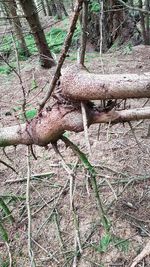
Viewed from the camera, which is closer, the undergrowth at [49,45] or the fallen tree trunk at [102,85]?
the fallen tree trunk at [102,85]

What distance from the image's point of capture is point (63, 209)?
2.31 metres

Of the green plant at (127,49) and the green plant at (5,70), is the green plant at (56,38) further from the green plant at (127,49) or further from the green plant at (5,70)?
the green plant at (127,49)

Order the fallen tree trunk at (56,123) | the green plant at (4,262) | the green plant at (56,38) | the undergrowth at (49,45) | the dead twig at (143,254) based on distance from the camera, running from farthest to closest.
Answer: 1. the green plant at (56,38)
2. the undergrowth at (49,45)
3. the green plant at (4,262)
4. the dead twig at (143,254)
5. the fallen tree trunk at (56,123)

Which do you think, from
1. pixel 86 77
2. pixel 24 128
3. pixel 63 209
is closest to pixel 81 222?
pixel 63 209

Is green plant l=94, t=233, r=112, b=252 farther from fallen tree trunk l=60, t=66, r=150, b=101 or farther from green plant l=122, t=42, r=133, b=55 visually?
green plant l=122, t=42, r=133, b=55

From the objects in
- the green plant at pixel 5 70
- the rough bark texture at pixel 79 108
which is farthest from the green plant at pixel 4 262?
the green plant at pixel 5 70

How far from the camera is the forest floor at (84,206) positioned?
6.51ft

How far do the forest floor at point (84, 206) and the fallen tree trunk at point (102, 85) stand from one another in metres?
0.23

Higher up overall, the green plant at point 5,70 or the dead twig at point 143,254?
the green plant at point 5,70

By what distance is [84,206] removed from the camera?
2295mm

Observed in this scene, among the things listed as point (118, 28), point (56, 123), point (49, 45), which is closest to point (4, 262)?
point (56, 123)

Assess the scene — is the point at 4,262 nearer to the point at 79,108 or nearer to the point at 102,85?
the point at 79,108

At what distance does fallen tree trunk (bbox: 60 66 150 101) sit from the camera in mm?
1194

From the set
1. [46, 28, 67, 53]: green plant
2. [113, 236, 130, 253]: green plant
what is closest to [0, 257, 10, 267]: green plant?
[113, 236, 130, 253]: green plant
